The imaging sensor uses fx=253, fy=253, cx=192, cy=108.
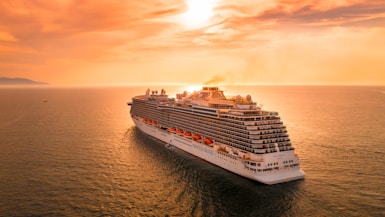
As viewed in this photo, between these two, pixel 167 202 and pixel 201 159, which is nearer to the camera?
pixel 167 202

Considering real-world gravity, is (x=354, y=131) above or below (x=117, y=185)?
above

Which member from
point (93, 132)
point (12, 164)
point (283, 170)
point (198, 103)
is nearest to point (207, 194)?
point (283, 170)

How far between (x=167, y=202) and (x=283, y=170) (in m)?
21.4

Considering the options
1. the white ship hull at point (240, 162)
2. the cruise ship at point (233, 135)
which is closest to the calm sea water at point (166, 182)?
the white ship hull at point (240, 162)

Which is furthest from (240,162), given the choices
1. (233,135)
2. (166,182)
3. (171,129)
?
(171,129)

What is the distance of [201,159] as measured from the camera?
57.7 meters

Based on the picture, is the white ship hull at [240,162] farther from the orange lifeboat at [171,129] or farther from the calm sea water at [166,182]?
the orange lifeboat at [171,129]

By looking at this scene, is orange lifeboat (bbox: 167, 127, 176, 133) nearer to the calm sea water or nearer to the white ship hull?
the white ship hull

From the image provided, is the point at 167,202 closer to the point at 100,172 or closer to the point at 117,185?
the point at 117,185

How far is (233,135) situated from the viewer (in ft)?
165

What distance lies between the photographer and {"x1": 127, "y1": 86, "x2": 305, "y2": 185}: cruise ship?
Answer: 44.7 metres

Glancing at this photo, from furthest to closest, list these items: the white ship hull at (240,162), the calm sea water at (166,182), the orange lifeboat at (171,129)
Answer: the orange lifeboat at (171,129)
the white ship hull at (240,162)
the calm sea water at (166,182)

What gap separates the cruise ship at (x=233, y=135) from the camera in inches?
1761

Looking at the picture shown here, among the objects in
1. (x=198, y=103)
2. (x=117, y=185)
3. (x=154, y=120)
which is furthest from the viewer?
(x=154, y=120)
